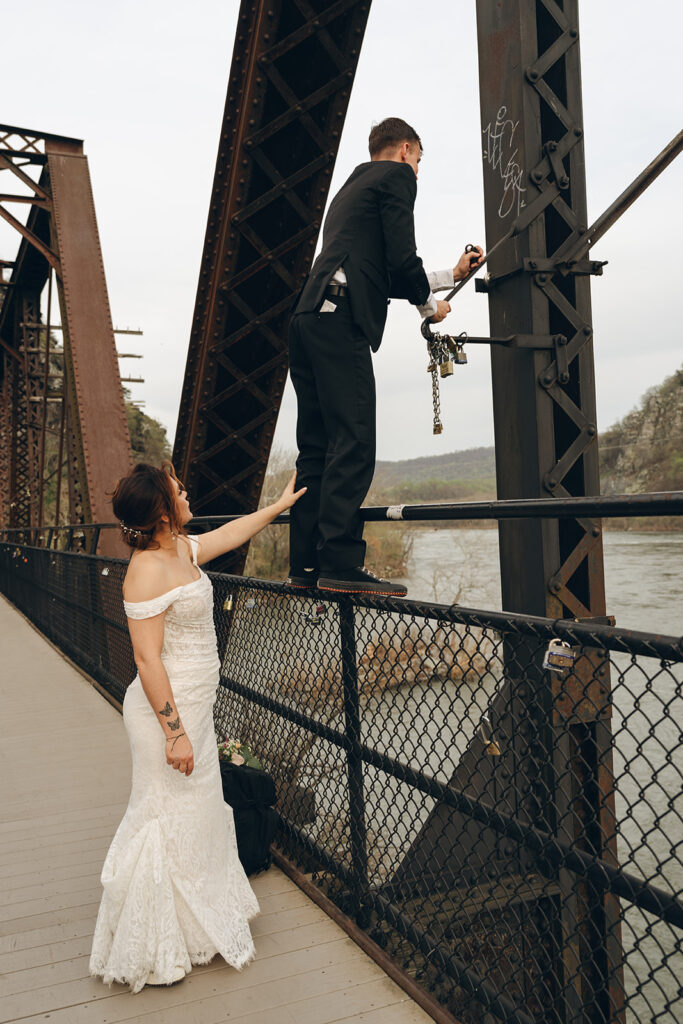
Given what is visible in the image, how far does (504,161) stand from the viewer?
12.7 ft

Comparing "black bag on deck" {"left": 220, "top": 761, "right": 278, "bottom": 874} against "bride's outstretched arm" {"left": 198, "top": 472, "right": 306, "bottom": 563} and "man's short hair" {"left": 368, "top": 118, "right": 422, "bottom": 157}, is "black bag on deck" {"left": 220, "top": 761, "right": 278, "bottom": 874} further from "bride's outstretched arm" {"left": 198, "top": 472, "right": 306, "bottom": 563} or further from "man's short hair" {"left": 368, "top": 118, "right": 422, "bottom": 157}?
"man's short hair" {"left": 368, "top": 118, "right": 422, "bottom": 157}

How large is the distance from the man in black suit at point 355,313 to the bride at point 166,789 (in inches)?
18.7

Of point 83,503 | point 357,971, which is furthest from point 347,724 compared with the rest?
point 83,503

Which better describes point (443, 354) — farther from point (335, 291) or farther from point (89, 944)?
point (89, 944)

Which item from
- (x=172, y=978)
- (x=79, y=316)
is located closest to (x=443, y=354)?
(x=172, y=978)

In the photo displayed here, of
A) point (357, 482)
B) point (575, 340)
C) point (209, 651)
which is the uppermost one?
point (575, 340)

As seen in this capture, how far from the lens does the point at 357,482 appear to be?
271cm

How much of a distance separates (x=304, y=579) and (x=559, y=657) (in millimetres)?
1325

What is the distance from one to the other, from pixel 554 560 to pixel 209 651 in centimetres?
182

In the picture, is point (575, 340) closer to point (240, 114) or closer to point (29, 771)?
point (240, 114)

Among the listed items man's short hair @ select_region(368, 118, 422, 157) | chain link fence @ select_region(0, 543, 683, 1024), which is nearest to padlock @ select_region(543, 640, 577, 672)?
chain link fence @ select_region(0, 543, 683, 1024)

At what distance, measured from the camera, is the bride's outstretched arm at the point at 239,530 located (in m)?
2.96

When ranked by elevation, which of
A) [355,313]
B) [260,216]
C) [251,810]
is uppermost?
[260,216]

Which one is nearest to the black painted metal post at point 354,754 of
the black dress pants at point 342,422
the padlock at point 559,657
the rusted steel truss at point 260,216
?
the black dress pants at point 342,422
